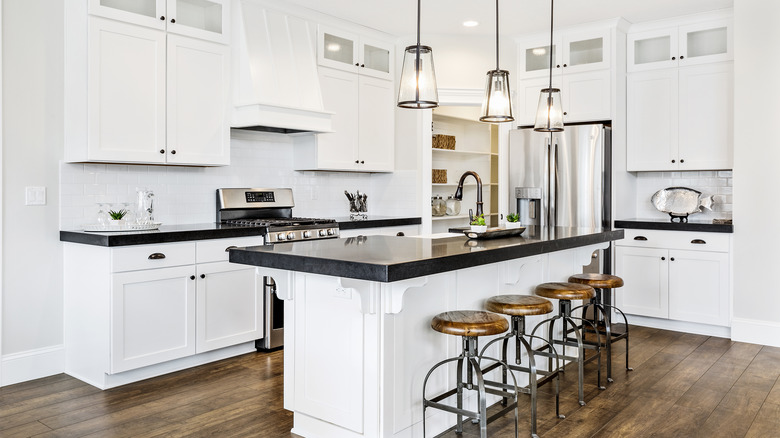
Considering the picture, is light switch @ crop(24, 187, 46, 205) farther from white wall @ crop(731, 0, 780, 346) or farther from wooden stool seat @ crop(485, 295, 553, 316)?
white wall @ crop(731, 0, 780, 346)

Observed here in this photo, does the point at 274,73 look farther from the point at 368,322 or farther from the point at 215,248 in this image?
the point at 368,322

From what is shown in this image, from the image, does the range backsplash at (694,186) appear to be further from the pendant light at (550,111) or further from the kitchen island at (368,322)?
the kitchen island at (368,322)

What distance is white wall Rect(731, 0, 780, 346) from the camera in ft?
14.8

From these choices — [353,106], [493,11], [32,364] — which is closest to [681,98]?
[493,11]

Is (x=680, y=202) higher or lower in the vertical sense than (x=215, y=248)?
higher

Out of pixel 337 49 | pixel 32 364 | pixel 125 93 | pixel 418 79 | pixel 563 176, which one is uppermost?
pixel 337 49

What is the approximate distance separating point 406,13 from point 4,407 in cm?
398

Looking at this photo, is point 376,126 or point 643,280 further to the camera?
point 376,126

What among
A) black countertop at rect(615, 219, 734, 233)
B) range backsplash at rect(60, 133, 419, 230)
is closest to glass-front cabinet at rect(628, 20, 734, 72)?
black countertop at rect(615, 219, 734, 233)

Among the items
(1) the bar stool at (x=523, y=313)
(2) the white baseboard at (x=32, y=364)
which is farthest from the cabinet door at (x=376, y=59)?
(2) the white baseboard at (x=32, y=364)

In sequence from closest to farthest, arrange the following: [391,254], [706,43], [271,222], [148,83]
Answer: [391,254], [148,83], [271,222], [706,43]

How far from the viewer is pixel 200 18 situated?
4.25m

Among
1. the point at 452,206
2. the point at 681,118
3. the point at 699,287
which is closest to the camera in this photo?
the point at 699,287

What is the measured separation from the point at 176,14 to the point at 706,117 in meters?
4.30
